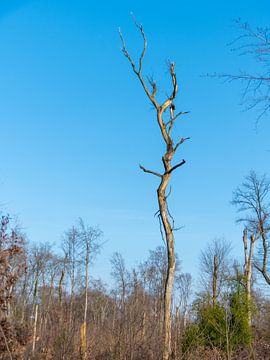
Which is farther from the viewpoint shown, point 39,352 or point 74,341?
point 39,352

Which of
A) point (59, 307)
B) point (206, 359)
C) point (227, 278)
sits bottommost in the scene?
point (206, 359)

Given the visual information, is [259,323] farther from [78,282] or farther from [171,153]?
[78,282]

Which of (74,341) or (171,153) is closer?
(74,341)

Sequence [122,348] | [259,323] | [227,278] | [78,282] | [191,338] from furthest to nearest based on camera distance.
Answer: [78,282] < [259,323] < [227,278] < [191,338] < [122,348]

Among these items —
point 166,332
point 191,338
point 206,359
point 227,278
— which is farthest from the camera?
point 227,278

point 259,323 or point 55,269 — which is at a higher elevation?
point 55,269

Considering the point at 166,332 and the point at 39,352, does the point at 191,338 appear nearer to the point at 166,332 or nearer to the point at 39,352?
the point at 166,332

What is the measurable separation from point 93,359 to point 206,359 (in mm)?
3117

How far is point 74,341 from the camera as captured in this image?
388 inches

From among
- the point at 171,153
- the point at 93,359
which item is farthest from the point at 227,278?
the point at 93,359

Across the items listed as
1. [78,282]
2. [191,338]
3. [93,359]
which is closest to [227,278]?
[191,338]

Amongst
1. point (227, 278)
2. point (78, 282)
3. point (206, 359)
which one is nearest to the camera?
point (206, 359)

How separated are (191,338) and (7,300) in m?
5.16

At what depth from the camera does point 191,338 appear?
12562 mm
